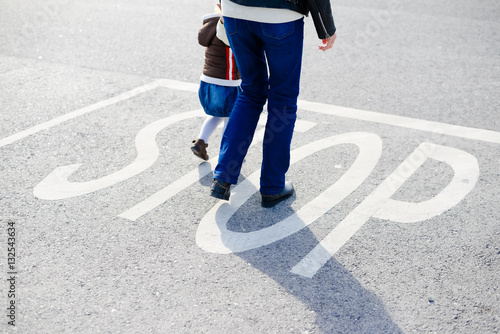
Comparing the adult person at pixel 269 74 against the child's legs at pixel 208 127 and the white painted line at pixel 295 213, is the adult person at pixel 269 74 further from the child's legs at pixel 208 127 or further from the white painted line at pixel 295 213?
the child's legs at pixel 208 127

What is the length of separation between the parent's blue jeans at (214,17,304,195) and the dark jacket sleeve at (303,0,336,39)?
10 cm

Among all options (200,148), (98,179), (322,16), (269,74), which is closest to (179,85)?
(200,148)

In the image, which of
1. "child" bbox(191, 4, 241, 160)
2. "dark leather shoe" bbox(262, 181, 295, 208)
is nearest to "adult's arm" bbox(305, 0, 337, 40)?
"child" bbox(191, 4, 241, 160)

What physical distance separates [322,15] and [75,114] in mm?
2728

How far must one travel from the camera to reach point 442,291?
3010 millimetres

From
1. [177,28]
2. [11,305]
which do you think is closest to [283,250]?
[11,305]

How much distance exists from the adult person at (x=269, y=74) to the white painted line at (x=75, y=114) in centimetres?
193

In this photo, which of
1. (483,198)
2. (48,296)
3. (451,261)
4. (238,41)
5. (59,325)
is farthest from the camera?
(483,198)

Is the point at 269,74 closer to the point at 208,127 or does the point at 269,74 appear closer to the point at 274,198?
the point at 274,198

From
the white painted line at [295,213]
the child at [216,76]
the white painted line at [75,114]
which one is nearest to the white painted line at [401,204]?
the white painted line at [295,213]

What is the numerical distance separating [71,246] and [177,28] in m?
5.05

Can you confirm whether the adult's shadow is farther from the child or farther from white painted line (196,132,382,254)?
the child

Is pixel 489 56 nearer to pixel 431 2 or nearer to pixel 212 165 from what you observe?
pixel 431 2

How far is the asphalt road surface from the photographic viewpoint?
288 cm
